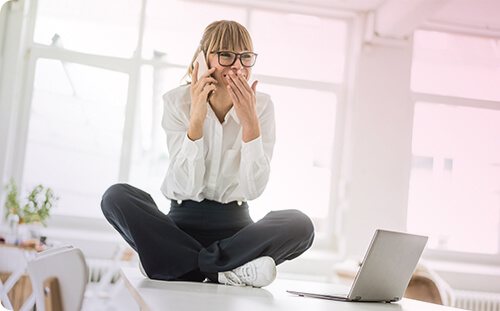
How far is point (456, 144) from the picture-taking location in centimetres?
569

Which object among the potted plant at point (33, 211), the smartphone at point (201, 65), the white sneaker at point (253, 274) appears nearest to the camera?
the white sneaker at point (253, 274)

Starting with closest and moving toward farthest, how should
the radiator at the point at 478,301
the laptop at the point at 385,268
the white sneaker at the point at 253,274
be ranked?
the laptop at the point at 385,268 < the white sneaker at the point at 253,274 < the radiator at the point at 478,301

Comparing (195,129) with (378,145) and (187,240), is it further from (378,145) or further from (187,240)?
(378,145)

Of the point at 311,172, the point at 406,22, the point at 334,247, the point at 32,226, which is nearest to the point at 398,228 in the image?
the point at 334,247

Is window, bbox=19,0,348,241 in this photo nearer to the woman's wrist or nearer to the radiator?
the radiator

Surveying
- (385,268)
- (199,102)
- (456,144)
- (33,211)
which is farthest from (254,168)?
(456,144)

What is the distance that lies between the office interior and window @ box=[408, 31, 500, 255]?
0.01 meters

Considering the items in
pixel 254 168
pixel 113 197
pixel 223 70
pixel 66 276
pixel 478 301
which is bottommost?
pixel 478 301

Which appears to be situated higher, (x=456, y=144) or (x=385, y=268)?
(x=456, y=144)

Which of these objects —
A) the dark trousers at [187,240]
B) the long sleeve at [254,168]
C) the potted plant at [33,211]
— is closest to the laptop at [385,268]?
the dark trousers at [187,240]

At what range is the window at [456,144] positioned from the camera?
5.60 m

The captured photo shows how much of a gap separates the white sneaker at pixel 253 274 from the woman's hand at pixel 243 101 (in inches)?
15.9

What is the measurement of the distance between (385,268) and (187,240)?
0.63 meters

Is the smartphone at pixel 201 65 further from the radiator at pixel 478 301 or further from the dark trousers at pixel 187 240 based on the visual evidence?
the radiator at pixel 478 301
